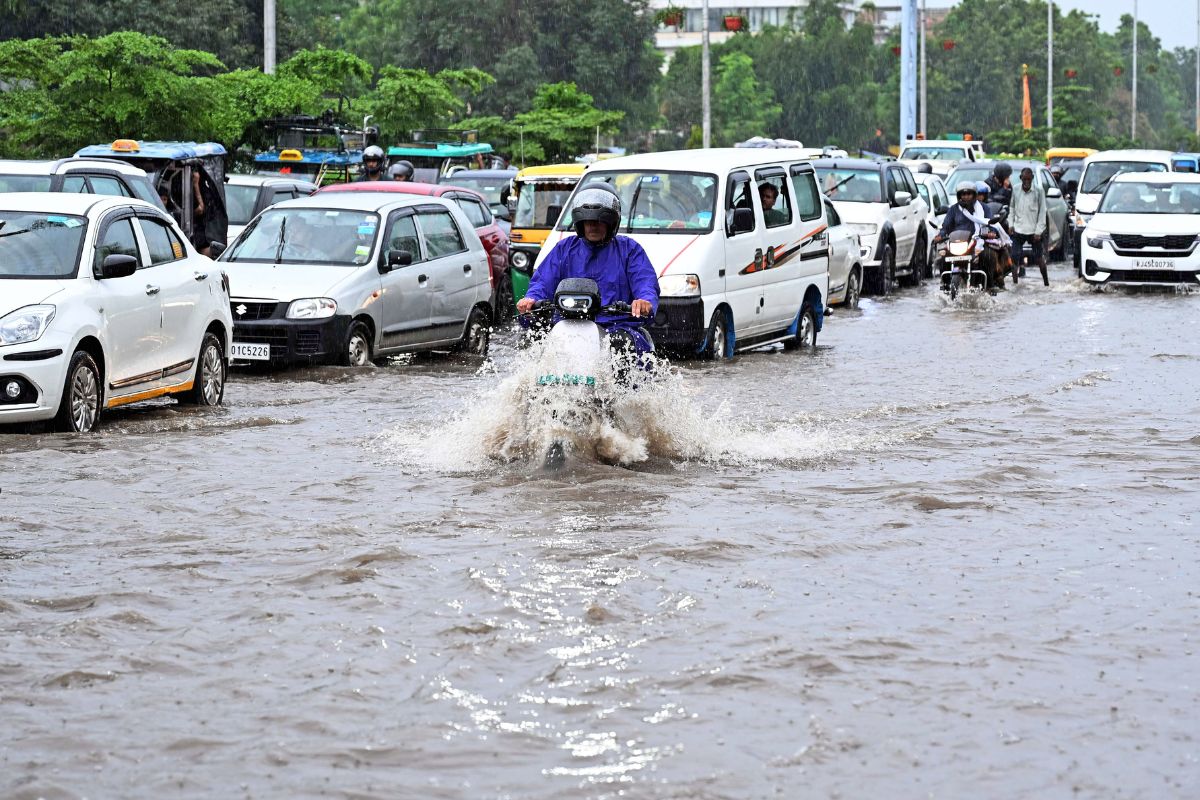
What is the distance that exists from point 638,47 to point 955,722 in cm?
6903

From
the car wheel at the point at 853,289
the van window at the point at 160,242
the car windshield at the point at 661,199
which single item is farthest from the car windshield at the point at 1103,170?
the van window at the point at 160,242

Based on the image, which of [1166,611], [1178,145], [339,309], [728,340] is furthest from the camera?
[1178,145]

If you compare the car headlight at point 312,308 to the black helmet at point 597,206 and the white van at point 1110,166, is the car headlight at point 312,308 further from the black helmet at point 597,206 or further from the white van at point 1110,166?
the white van at point 1110,166

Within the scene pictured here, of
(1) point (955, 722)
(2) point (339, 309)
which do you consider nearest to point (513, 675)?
(1) point (955, 722)

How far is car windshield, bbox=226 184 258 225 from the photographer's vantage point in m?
22.6

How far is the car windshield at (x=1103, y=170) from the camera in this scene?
35906 mm

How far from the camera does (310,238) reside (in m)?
17.2

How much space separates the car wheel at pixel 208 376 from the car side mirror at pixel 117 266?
1.59 m

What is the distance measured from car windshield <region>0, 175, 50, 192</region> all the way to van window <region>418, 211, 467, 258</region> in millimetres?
3247

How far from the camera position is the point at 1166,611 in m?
→ 7.39

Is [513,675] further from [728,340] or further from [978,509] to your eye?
[728,340]

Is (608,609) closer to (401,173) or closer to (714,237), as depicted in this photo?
(714,237)

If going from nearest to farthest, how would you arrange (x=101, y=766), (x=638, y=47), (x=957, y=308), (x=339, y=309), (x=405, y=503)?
(x=101, y=766)
(x=405, y=503)
(x=339, y=309)
(x=957, y=308)
(x=638, y=47)

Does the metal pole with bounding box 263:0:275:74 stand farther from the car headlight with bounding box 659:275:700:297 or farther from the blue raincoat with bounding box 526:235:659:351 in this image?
the blue raincoat with bounding box 526:235:659:351
